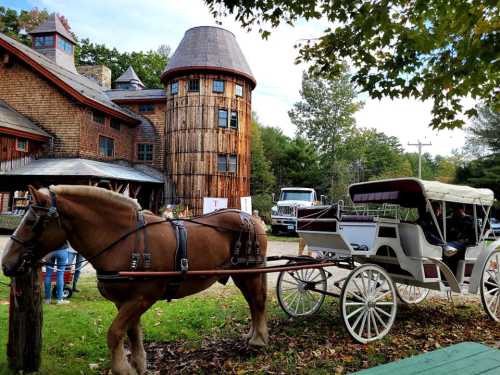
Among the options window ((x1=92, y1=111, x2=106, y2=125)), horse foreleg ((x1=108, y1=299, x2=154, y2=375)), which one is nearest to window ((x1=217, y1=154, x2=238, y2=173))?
window ((x1=92, y1=111, x2=106, y2=125))

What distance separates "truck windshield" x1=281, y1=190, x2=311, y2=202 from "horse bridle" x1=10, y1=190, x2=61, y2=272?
21305 mm

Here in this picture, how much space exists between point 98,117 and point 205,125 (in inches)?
282

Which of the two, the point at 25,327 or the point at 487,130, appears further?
the point at 487,130

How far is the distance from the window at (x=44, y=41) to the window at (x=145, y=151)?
11616mm

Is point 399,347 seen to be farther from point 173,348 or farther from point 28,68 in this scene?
point 28,68

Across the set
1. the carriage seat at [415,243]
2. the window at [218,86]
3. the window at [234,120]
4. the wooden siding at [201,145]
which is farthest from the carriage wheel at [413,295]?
the window at [218,86]

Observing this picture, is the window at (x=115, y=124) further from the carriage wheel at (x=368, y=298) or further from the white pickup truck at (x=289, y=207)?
the carriage wheel at (x=368, y=298)

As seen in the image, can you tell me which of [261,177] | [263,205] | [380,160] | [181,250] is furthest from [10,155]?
[380,160]

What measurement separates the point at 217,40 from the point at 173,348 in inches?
1086

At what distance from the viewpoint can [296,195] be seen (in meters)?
24.7

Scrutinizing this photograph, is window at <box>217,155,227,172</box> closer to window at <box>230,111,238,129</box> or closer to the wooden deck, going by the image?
window at <box>230,111,238,129</box>

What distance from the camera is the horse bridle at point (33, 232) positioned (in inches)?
136

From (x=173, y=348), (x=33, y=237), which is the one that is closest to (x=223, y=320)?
(x=173, y=348)

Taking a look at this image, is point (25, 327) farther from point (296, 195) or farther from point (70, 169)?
point (296, 195)
